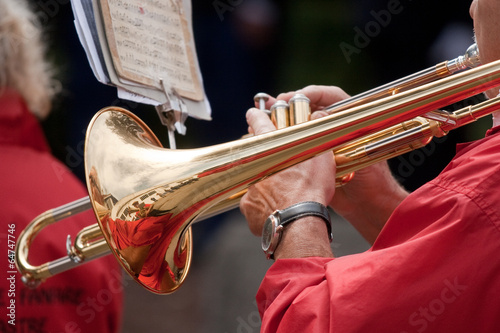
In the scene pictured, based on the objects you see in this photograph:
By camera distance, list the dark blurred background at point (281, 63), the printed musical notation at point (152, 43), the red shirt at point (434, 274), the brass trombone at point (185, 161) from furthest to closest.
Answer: the dark blurred background at point (281, 63), the printed musical notation at point (152, 43), the brass trombone at point (185, 161), the red shirt at point (434, 274)

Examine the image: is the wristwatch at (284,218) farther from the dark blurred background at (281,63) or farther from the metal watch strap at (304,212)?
the dark blurred background at (281,63)

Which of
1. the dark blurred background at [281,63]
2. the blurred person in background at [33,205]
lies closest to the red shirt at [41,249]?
the blurred person in background at [33,205]

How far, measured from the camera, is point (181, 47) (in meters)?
1.53

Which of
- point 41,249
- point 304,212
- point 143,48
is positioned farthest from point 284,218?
point 41,249

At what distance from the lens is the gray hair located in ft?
6.38

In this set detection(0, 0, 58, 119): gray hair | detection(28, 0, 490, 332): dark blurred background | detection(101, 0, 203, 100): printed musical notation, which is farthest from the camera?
detection(28, 0, 490, 332): dark blurred background

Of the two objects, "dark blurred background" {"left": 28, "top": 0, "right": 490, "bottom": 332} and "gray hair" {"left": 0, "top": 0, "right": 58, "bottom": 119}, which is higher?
"gray hair" {"left": 0, "top": 0, "right": 58, "bottom": 119}

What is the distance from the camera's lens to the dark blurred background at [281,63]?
112 inches

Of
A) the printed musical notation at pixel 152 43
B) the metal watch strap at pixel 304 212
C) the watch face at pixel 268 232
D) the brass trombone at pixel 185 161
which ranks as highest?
the printed musical notation at pixel 152 43

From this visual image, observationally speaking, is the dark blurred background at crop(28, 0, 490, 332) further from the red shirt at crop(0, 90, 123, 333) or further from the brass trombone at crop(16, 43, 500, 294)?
the brass trombone at crop(16, 43, 500, 294)

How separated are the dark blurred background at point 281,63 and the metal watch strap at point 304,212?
1564 millimetres

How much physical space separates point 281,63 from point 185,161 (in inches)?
72.4

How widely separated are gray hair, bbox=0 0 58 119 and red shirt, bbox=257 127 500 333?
1294 millimetres

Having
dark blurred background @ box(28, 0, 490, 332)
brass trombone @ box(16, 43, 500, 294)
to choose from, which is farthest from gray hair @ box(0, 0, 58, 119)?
brass trombone @ box(16, 43, 500, 294)
